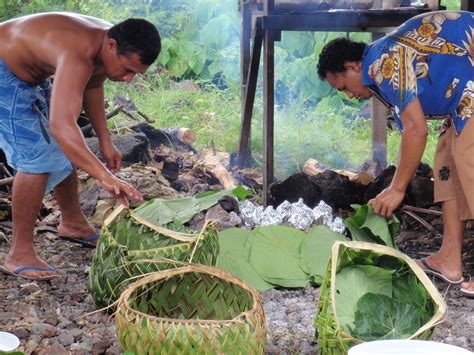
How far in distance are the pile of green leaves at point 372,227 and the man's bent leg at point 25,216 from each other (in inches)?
70.8

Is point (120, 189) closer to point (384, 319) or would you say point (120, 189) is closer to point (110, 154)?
point (110, 154)

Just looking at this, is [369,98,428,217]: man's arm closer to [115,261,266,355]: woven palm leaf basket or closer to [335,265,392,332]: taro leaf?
[335,265,392,332]: taro leaf

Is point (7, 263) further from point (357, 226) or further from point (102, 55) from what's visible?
point (357, 226)

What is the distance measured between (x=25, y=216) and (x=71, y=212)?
2.04 ft

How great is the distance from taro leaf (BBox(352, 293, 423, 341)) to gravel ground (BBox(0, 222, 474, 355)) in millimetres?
379

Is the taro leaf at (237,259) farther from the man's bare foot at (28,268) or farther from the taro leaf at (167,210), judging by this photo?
the man's bare foot at (28,268)

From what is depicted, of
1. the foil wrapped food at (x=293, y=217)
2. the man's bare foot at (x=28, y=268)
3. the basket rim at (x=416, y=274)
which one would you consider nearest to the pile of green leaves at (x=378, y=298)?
the basket rim at (x=416, y=274)

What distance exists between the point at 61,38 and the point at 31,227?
1.14 metres

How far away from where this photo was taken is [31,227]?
439 centimetres

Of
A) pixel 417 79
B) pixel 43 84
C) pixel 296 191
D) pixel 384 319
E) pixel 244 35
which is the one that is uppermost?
pixel 417 79

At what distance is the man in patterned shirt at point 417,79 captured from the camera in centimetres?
386

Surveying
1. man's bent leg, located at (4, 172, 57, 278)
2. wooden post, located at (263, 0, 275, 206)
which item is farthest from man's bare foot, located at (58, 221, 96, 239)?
wooden post, located at (263, 0, 275, 206)

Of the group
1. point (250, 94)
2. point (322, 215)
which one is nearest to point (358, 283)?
point (322, 215)

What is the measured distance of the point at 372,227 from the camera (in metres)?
4.00
